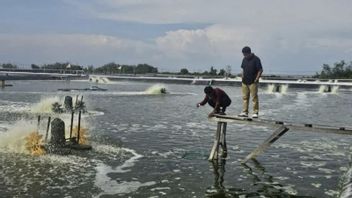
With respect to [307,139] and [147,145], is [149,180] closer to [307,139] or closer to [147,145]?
[147,145]

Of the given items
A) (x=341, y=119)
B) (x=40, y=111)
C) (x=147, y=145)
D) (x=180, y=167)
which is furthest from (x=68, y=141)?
(x=341, y=119)

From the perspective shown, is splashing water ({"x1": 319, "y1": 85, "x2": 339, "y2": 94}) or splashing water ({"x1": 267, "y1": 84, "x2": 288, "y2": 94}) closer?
splashing water ({"x1": 267, "y1": 84, "x2": 288, "y2": 94})

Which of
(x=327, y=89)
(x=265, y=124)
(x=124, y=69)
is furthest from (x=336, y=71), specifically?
(x=265, y=124)

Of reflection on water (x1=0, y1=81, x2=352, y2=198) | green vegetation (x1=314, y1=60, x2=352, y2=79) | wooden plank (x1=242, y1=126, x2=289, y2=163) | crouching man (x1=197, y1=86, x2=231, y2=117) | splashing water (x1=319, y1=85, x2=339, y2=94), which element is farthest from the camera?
green vegetation (x1=314, y1=60, x2=352, y2=79)

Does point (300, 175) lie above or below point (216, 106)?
below

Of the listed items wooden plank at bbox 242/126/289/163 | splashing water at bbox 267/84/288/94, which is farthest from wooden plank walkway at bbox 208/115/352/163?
splashing water at bbox 267/84/288/94

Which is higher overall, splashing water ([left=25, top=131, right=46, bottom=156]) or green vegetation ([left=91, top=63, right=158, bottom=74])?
green vegetation ([left=91, top=63, right=158, bottom=74])

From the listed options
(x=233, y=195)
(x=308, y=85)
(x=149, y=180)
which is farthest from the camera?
(x=308, y=85)

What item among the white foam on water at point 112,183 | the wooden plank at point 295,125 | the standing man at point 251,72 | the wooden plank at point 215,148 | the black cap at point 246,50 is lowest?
the white foam on water at point 112,183

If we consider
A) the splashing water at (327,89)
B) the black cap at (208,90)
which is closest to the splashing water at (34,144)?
the black cap at (208,90)

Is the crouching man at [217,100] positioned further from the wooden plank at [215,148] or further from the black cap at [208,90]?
the wooden plank at [215,148]

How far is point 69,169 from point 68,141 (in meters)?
3.52

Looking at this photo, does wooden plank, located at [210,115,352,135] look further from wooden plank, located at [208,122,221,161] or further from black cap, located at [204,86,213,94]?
black cap, located at [204,86,213,94]

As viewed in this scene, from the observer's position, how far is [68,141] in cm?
1895
